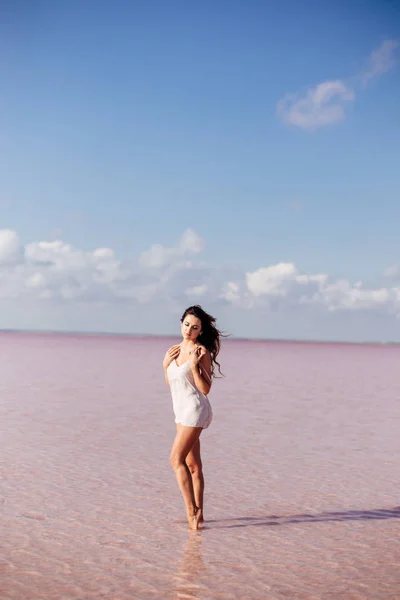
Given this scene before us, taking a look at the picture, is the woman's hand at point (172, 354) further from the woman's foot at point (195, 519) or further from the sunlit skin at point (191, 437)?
the woman's foot at point (195, 519)

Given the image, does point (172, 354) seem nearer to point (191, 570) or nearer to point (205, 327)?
point (205, 327)

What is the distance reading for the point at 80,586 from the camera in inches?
186

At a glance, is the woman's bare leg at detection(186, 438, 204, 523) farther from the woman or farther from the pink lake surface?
the pink lake surface

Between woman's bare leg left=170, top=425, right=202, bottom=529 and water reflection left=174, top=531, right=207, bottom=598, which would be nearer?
water reflection left=174, top=531, right=207, bottom=598

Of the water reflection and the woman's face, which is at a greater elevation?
the woman's face

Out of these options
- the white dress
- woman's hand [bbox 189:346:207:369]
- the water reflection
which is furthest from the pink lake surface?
woman's hand [bbox 189:346:207:369]

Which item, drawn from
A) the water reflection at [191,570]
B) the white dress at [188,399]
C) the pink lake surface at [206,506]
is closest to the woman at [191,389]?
the white dress at [188,399]

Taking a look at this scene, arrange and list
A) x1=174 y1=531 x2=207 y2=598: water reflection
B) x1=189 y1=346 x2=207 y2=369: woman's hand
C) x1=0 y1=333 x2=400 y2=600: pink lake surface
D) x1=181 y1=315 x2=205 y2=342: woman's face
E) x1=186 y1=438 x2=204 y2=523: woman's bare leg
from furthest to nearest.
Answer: x1=186 y1=438 x2=204 y2=523: woman's bare leg
x1=181 y1=315 x2=205 y2=342: woman's face
x1=189 y1=346 x2=207 y2=369: woman's hand
x1=0 y1=333 x2=400 y2=600: pink lake surface
x1=174 y1=531 x2=207 y2=598: water reflection

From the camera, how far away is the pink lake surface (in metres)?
4.91

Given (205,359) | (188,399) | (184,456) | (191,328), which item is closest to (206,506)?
(184,456)

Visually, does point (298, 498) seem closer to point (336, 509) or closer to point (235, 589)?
point (336, 509)

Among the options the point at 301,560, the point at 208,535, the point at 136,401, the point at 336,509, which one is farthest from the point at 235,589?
the point at 136,401

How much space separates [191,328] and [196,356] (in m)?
0.27

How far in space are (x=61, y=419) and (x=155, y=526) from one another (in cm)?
641
